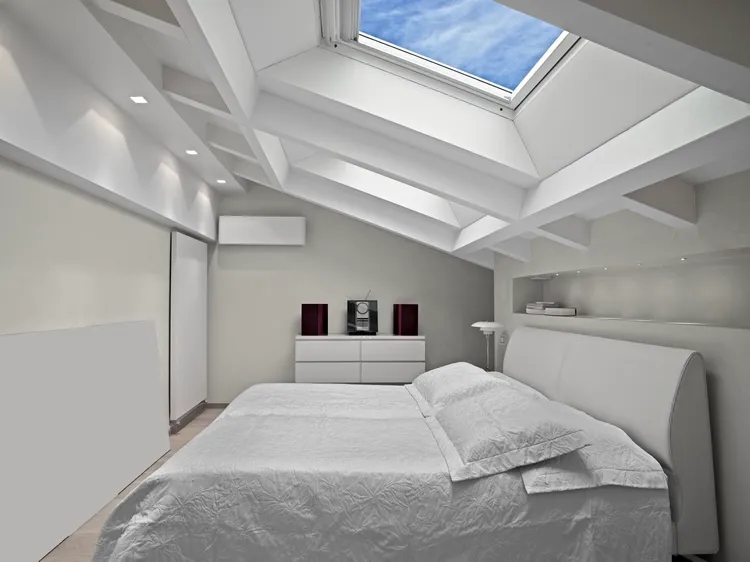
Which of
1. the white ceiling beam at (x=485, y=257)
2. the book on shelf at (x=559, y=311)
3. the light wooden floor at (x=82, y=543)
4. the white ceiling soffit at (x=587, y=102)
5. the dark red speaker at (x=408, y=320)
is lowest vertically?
the light wooden floor at (x=82, y=543)

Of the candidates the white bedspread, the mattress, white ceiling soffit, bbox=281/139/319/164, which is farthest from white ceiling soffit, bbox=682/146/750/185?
white ceiling soffit, bbox=281/139/319/164

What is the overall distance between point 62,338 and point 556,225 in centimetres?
290

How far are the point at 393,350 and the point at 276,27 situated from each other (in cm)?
399

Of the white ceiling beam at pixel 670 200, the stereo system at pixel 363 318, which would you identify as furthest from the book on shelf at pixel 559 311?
the stereo system at pixel 363 318

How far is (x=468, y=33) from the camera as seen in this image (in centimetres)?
253

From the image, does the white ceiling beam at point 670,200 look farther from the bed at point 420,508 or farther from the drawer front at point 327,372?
the drawer front at point 327,372

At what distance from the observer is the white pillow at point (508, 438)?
7.51ft

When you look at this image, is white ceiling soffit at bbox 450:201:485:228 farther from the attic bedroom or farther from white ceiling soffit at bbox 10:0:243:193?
white ceiling soffit at bbox 10:0:243:193

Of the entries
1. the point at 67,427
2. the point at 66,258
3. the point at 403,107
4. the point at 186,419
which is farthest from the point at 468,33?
the point at 186,419

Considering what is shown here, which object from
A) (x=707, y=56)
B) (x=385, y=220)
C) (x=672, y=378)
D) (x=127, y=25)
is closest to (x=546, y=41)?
(x=707, y=56)

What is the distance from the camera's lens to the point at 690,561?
7.82 ft

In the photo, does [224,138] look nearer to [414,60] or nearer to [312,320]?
[414,60]

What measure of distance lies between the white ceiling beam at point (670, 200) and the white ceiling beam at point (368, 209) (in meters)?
3.08

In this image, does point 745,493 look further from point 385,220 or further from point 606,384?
point 385,220
